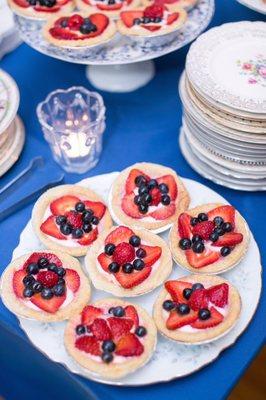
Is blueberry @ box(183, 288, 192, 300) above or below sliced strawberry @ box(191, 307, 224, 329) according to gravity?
above

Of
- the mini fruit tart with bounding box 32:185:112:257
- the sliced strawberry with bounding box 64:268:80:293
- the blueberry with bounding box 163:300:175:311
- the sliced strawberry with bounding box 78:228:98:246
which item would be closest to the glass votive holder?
the mini fruit tart with bounding box 32:185:112:257

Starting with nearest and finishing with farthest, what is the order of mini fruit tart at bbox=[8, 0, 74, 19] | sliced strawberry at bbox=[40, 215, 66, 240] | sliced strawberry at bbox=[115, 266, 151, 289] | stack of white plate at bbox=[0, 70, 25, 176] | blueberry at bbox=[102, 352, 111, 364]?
blueberry at bbox=[102, 352, 111, 364] < sliced strawberry at bbox=[115, 266, 151, 289] < sliced strawberry at bbox=[40, 215, 66, 240] < stack of white plate at bbox=[0, 70, 25, 176] < mini fruit tart at bbox=[8, 0, 74, 19]

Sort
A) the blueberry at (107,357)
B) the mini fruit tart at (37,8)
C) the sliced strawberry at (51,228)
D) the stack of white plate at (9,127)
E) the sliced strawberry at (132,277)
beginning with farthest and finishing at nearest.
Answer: the mini fruit tart at (37,8)
the stack of white plate at (9,127)
the sliced strawberry at (51,228)
the sliced strawberry at (132,277)
the blueberry at (107,357)

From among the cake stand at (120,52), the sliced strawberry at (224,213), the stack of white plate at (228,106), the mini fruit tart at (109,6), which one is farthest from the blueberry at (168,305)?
the mini fruit tart at (109,6)

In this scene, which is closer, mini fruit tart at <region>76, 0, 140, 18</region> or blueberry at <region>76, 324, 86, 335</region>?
blueberry at <region>76, 324, 86, 335</region>

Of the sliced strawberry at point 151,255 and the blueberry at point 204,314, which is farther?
the sliced strawberry at point 151,255

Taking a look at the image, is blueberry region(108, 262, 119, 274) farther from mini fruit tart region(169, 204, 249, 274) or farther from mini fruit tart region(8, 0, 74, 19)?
mini fruit tart region(8, 0, 74, 19)

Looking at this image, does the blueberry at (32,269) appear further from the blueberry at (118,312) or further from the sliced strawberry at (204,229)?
the sliced strawberry at (204,229)

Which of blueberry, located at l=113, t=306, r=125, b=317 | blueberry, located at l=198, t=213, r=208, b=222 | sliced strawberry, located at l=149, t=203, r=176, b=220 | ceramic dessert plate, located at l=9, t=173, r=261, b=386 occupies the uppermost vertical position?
blueberry, located at l=198, t=213, r=208, b=222
